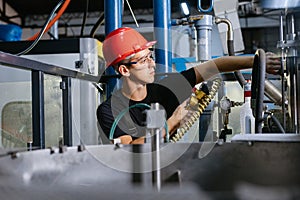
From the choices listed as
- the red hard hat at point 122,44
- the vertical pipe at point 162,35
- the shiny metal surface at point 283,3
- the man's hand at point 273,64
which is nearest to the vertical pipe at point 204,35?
the vertical pipe at point 162,35

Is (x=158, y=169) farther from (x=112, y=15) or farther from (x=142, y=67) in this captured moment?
(x=112, y=15)

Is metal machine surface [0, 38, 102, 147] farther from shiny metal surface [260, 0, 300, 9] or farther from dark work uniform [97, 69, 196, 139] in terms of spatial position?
shiny metal surface [260, 0, 300, 9]

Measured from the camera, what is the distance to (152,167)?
23.9 inches

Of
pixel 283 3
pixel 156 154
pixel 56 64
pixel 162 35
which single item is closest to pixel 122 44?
pixel 162 35

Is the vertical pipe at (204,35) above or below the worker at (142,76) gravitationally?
above

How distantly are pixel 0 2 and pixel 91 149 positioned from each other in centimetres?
582

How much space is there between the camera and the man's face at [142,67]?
1521mm

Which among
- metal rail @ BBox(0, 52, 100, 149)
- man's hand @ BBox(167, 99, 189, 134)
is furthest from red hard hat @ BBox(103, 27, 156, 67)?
man's hand @ BBox(167, 99, 189, 134)

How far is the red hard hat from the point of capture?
60.7 inches

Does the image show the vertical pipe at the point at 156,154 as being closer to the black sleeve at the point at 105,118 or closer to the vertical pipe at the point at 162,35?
the black sleeve at the point at 105,118

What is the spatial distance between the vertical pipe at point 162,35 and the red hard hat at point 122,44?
269mm

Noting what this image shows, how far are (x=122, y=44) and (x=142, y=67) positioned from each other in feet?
0.38

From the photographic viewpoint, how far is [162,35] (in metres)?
1.87

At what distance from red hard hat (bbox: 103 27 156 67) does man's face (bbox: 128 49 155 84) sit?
0.07 feet
